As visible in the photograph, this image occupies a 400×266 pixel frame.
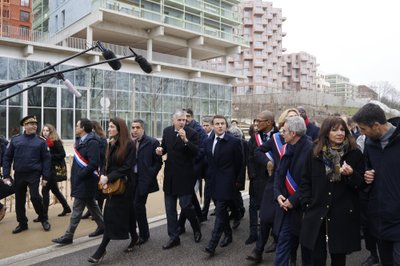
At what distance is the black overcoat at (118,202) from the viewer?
4.86 meters

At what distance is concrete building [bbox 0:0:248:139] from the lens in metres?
25.3

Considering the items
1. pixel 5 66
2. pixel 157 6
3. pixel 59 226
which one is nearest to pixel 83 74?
pixel 5 66

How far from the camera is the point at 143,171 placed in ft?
18.7

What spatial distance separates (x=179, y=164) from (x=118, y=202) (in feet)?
3.68

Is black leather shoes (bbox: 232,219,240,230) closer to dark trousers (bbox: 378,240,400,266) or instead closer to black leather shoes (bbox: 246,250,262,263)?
black leather shoes (bbox: 246,250,262,263)

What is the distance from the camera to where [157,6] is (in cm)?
3319

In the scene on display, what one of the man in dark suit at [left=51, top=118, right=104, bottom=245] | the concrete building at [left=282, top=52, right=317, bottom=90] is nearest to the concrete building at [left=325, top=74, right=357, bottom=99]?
the concrete building at [left=282, top=52, right=317, bottom=90]

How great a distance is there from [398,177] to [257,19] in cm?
9343

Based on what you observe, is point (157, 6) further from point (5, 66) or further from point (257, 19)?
point (257, 19)

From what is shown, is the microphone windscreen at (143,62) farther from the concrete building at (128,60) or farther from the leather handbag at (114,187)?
the concrete building at (128,60)

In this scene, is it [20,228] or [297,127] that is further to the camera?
[20,228]

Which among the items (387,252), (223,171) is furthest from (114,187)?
(387,252)

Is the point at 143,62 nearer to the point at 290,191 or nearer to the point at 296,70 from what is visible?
the point at 290,191

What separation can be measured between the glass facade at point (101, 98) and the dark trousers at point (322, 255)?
16.4m
